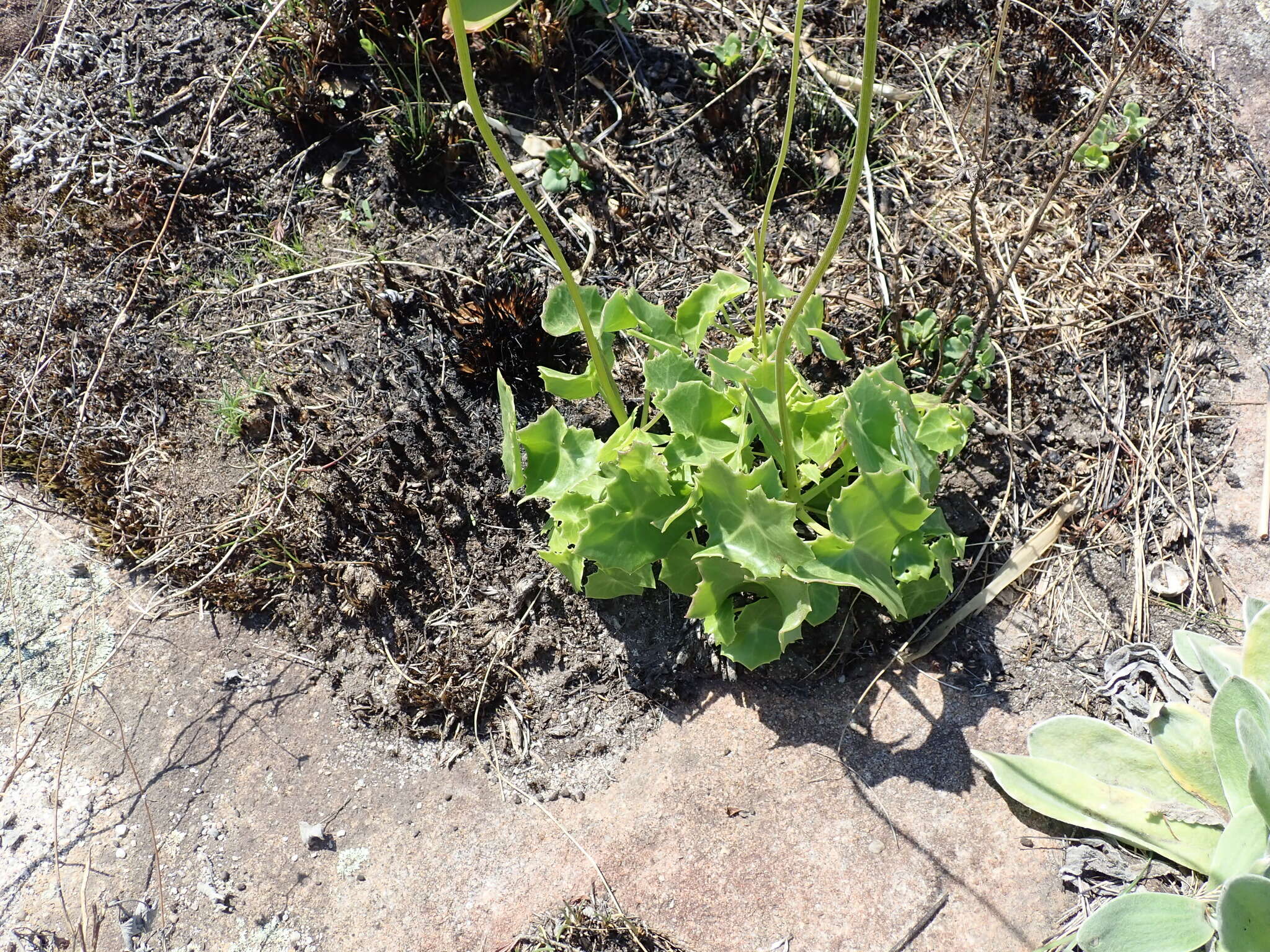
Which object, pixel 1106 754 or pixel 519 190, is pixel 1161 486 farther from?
pixel 519 190

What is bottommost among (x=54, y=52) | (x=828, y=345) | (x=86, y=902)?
(x=86, y=902)

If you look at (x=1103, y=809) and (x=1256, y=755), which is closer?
(x=1256, y=755)

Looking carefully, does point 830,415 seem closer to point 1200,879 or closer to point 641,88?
point 1200,879

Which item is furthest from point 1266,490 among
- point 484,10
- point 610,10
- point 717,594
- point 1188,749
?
point 610,10

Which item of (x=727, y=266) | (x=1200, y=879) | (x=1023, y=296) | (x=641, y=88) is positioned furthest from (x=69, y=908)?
(x=1023, y=296)

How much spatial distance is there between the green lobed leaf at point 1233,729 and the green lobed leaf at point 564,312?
1.46m

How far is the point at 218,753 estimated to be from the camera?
2.09 m

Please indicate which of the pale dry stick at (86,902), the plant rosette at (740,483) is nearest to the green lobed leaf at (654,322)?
the plant rosette at (740,483)

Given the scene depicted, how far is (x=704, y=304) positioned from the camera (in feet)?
6.12

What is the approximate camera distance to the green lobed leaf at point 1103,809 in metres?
1.74

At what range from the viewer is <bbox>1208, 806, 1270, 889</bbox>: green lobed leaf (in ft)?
5.19

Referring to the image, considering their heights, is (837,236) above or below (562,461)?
above

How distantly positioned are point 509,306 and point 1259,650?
1904 mm

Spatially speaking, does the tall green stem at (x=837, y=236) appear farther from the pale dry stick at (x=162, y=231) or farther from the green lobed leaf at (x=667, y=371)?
the pale dry stick at (x=162, y=231)
